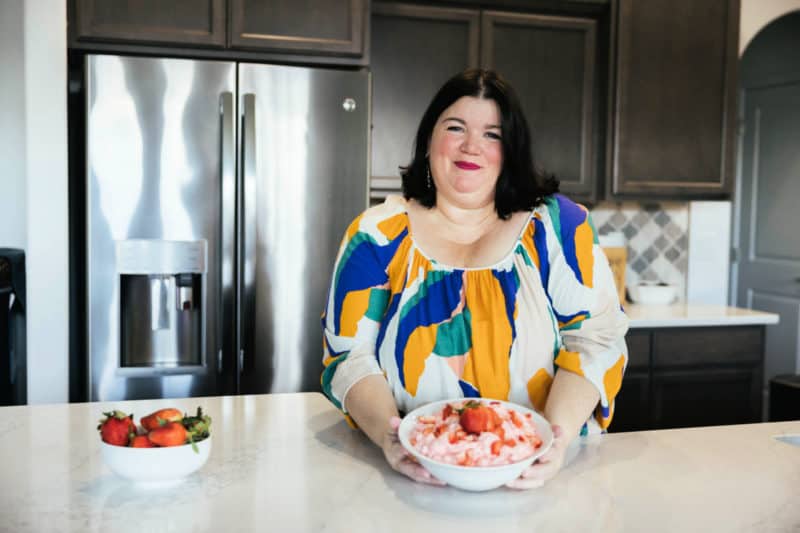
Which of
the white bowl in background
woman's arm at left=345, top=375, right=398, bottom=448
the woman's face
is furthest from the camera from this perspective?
the white bowl in background

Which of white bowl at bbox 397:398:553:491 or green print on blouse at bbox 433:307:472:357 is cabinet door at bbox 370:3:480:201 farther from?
white bowl at bbox 397:398:553:491

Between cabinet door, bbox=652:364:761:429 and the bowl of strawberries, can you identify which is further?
cabinet door, bbox=652:364:761:429

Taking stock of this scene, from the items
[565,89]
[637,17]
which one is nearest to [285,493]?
[565,89]

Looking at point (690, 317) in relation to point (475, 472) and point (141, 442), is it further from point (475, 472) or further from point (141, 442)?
point (141, 442)

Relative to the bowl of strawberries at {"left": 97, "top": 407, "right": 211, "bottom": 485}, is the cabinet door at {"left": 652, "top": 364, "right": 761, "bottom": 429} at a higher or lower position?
lower

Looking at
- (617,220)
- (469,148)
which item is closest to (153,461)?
(469,148)

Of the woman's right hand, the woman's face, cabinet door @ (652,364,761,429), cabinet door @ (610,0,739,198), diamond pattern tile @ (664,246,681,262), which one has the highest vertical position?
cabinet door @ (610,0,739,198)

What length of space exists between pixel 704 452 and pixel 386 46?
2.21m

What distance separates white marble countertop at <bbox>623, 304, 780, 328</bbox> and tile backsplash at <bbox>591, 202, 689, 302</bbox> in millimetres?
321

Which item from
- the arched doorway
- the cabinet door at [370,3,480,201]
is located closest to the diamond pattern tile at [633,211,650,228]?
the cabinet door at [370,3,480,201]

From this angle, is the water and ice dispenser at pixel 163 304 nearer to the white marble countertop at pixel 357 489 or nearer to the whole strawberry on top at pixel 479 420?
the white marble countertop at pixel 357 489

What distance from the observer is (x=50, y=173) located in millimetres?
2703

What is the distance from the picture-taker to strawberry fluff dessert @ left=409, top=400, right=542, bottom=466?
119 cm

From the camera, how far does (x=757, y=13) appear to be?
3.84m
